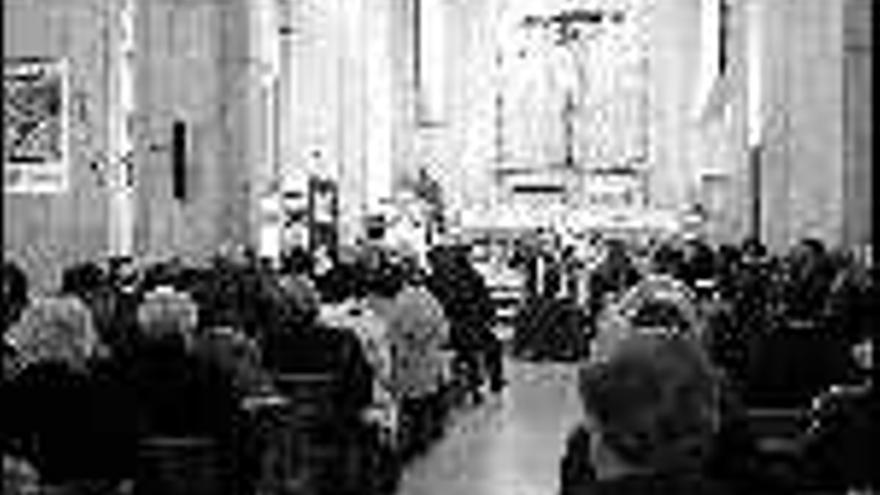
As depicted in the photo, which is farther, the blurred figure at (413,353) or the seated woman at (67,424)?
the blurred figure at (413,353)

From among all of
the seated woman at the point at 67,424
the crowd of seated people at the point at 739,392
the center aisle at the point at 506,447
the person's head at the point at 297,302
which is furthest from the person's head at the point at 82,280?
the seated woman at the point at 67,424

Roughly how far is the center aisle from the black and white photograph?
61 mm

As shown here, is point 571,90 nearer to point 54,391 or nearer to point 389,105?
point 389,105

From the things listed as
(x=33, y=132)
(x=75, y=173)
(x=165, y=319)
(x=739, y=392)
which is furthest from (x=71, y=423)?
(x=75, y=173)

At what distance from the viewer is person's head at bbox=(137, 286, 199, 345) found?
789 cm

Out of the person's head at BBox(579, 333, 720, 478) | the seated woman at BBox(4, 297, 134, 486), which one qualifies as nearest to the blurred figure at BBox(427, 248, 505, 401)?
the seated woman at BBox(4, 297, 134, 486)

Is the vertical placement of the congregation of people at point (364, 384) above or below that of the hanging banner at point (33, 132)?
below

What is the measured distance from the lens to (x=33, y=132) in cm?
1538

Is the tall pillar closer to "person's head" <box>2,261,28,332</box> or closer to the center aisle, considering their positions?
the center aisle

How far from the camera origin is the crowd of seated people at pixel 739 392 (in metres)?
3.96

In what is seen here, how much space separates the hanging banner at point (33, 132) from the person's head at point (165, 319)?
7.33 m

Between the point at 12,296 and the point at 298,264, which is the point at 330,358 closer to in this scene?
the point at 12,296

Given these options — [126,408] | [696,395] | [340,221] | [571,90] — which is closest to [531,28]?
[571,90]

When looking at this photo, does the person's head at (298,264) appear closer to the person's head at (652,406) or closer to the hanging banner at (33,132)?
the hanging banner at (33,132)
